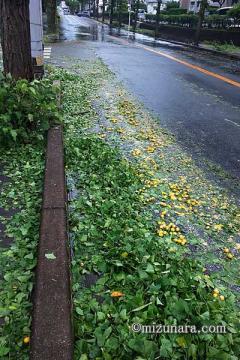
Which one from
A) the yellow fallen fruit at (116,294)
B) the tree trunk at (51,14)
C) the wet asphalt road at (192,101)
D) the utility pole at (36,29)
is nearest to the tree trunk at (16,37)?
the utility pole at (36,29)

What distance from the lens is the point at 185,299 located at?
8.39ft

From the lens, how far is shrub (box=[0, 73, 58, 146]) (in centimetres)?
472

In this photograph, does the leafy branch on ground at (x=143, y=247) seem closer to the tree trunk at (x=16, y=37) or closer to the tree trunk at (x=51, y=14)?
the tree trunk at (x=16, y=37)

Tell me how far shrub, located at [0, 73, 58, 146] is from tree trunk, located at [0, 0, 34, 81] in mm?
462

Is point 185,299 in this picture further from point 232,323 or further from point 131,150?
point 131,150

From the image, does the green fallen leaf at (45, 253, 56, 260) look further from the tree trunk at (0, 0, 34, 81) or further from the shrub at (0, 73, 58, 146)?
the tree trunk at (0, 0, 34, 81)

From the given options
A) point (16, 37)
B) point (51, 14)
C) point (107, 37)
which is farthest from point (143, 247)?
point (107, 37)

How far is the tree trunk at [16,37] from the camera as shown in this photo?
512cm

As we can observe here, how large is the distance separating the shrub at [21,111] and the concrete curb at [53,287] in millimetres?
1406

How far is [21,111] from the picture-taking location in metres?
4.90

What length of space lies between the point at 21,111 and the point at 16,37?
4.08 ft

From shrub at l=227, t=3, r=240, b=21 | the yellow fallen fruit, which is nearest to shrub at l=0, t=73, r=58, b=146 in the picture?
the yellow fallen fruit

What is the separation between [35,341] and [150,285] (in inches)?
37.4

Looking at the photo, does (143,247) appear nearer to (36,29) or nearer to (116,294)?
(116,294)
